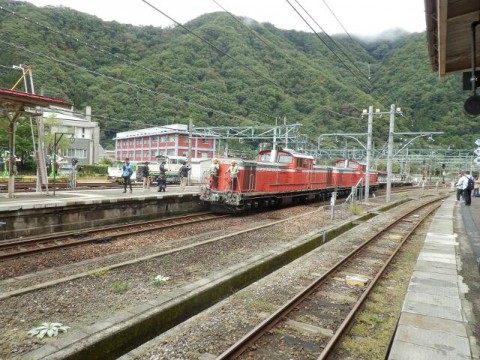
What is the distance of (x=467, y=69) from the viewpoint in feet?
29.5

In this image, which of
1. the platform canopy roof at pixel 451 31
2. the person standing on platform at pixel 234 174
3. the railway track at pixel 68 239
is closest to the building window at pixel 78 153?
the person standing on platform at pixel 234 174

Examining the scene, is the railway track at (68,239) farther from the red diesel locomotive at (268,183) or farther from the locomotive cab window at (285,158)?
the locomotive cab window at (285,158)

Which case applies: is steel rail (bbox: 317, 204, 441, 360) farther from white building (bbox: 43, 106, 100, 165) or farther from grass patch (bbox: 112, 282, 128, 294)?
white building (bbox: 43, 106, 100, 165)

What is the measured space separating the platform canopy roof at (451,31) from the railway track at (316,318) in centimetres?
486

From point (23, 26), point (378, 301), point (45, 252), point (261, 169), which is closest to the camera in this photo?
point (378, 301)

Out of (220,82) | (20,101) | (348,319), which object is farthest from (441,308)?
(220,82)

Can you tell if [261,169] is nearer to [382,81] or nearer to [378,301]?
[378,301]

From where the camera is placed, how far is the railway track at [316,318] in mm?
4820

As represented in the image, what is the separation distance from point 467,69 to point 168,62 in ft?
141

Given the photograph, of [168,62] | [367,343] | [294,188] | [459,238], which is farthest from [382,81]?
[367,343]

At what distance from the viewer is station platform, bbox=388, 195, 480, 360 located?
14.9 feet

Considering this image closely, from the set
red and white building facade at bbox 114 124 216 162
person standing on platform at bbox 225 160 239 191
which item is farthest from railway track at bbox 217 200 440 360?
red and white building facade at bbox 114 124 216 162

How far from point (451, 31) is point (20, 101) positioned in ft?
43.2

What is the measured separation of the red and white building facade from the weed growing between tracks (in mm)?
53864
